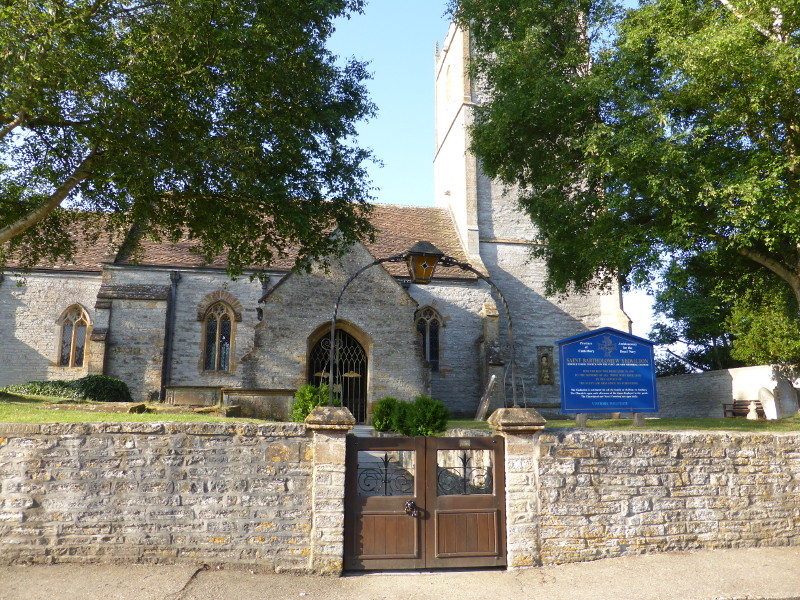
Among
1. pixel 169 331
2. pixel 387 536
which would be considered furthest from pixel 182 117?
pixel 169 331

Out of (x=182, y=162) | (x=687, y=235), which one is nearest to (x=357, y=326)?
(x=182, y=162)

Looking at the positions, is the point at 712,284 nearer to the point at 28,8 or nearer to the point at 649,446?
the point at 649,446

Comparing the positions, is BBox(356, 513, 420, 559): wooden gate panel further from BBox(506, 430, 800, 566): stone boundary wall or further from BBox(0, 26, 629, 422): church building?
BBox(0, 26, 629, 422): church building

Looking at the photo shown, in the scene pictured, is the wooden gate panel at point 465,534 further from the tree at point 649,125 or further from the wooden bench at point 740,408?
the wooden bench at point 740,408

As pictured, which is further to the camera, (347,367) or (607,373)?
(347,367)

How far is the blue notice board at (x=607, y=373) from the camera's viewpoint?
1074 cm

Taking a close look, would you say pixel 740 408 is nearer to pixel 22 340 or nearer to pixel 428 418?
pixel 428 418

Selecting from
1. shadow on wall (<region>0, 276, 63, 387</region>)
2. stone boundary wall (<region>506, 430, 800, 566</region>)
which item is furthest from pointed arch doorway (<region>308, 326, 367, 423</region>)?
stone boundary wall (<region>506, 430, 800, 566</region>)

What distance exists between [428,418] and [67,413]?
7.32 meters

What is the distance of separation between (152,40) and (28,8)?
183cm

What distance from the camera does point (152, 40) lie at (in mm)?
10336

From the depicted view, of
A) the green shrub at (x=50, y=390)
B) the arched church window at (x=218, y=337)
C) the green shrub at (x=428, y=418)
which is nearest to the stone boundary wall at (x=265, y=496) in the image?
the green shrub at (x=428, y=418)

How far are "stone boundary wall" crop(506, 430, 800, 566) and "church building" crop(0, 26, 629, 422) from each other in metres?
8.17

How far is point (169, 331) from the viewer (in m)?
19.9
